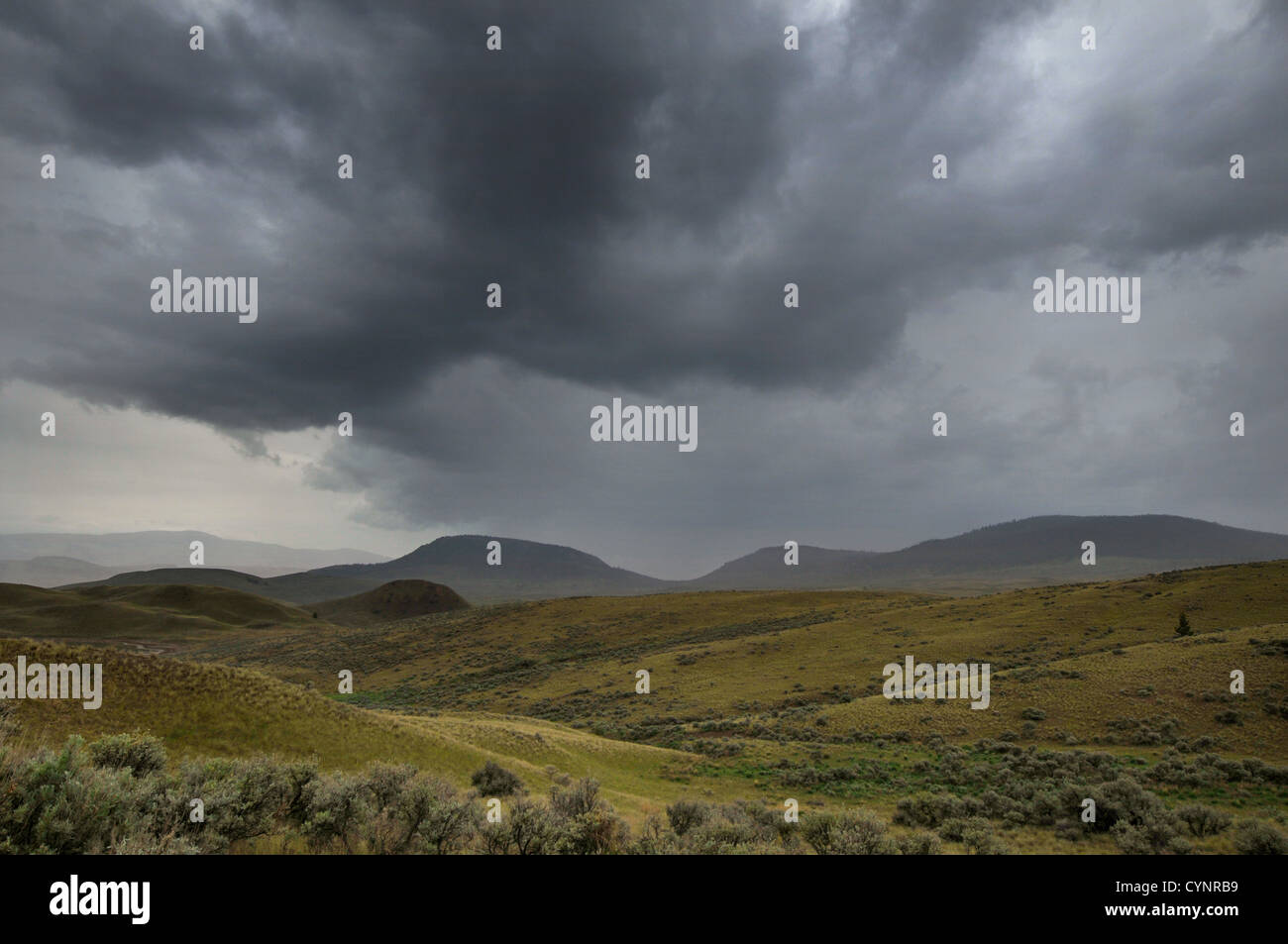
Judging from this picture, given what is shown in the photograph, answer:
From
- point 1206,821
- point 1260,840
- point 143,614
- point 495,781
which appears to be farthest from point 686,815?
point 143,614

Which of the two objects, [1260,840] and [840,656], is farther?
[840,656]

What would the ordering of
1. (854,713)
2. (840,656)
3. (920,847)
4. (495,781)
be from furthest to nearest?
(840,656) < (854,713) < (495,781) < (920,847)

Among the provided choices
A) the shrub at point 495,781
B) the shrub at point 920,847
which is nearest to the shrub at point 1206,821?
the shrub at point 920,847

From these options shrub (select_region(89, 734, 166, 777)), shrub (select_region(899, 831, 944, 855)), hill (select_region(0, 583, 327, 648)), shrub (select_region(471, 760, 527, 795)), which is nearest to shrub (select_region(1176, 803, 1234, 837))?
shrub (select_region(899, 831, 944, 855))

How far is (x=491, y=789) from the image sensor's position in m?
17.4

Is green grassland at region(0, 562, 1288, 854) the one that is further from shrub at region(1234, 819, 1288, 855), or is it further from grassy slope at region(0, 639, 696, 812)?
shrub at region(1234, 819, 1288, 855)

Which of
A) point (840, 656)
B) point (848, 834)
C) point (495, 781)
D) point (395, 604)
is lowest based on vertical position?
point (395, 604)

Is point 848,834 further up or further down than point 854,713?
further up

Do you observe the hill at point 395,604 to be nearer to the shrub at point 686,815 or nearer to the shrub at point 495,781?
the shrub at point 495,781

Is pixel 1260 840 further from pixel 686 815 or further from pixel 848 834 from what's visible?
pixel 686 815

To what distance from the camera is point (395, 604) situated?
151375 millimetres

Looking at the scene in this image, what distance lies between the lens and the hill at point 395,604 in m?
145

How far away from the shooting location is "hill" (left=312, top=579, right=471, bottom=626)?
475 feet

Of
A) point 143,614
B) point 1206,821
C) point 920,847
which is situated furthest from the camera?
point 143,614
